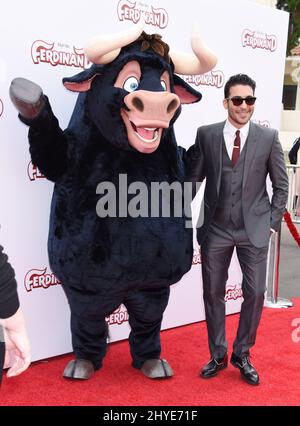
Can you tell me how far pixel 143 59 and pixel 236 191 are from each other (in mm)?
882

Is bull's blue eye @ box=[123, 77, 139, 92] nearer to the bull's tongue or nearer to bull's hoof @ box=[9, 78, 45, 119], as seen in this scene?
the bull's tongue

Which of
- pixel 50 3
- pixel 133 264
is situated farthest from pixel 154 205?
pixel 50 3

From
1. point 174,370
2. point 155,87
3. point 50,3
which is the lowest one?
point 174,370

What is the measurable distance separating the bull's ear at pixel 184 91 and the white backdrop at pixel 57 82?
63 centimetres

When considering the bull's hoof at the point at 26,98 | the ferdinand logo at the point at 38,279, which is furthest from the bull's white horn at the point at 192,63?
the ferdinand logo at the point at 38,279

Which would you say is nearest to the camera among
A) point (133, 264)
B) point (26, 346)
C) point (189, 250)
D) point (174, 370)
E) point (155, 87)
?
point (26, 346)

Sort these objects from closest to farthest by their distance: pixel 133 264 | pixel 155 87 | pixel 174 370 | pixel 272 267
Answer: pixel 155 87 < pixel 133 264 < pixel 174 370 < pixel 272 267

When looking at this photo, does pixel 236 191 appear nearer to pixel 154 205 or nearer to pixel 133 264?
pixel 154 205

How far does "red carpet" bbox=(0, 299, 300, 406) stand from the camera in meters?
2.92

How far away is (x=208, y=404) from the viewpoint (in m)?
2.90

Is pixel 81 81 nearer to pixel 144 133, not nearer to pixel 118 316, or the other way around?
pixel 144 133

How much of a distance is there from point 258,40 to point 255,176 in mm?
1753

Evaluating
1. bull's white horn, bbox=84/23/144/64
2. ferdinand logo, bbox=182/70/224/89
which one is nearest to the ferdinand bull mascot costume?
bull's white horn, bbox=84/23/144/64

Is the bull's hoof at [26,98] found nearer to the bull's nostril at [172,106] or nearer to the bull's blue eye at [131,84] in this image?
the bull's blue eye at [131,84]
